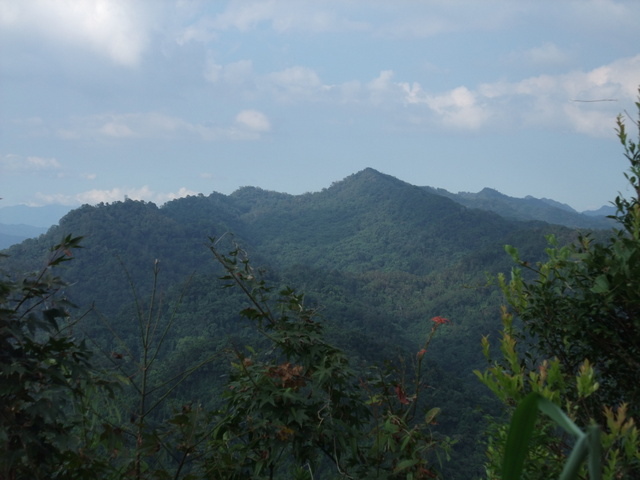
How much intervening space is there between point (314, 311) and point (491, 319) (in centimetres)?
4448

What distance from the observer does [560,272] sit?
6.36 ft

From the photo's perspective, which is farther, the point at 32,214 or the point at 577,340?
the point at 32,214

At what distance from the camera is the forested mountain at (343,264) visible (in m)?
28.0

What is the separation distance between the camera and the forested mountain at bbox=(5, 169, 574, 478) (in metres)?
28.0

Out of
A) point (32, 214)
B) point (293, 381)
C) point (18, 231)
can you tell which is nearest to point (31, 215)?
point (32, 214)

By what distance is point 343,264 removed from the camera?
7106cm

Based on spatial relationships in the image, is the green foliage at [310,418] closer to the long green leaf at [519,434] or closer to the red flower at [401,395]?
the red flower at [401,395]

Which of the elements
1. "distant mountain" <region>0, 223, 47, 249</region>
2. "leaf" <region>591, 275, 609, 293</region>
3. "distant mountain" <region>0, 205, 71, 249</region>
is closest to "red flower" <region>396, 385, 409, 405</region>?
"leaf" <region>591, 275, 609, 293</region>

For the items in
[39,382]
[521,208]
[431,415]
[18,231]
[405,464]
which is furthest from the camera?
[18,231]

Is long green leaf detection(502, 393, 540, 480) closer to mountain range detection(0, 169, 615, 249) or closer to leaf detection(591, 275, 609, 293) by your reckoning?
leaf detection(591, 275, 609, 293)

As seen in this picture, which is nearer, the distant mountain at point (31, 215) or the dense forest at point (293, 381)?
the dense forest at point (293, 381)

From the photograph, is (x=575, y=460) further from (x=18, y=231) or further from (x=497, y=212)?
(x=18, y=231)

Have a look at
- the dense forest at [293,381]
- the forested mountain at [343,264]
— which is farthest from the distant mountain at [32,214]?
the dense forest at [293,381]

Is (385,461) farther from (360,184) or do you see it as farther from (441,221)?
(360,184)
